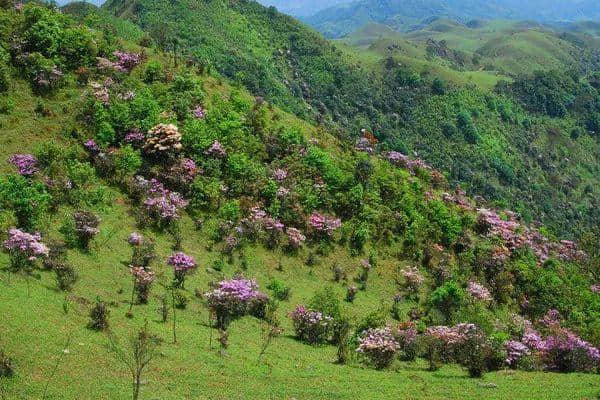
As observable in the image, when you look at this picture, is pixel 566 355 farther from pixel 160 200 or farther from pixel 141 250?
pixel 160 200

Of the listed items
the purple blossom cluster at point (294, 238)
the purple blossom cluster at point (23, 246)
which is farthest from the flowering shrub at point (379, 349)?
the purple blossom cluster at point (23, 246)

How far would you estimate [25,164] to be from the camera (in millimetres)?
35156

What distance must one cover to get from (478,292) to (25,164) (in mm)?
31568

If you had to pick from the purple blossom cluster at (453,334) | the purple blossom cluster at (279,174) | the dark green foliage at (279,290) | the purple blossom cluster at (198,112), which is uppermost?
the purple blossom cluster at (198,112)

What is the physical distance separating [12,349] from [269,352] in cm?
1111

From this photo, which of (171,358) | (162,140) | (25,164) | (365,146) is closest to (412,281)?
(365,146)

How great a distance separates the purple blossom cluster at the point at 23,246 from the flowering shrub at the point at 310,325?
41.9 ft

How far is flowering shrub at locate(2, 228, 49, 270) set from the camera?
25.5 meters

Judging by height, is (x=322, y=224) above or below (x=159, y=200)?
below

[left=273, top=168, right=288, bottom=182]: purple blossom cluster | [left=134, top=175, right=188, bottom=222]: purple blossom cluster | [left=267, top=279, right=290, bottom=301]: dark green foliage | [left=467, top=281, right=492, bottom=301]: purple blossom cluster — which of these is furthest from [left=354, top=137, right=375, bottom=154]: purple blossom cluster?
[left=267, top=279, right=290, bottom=301]: dark green foliage

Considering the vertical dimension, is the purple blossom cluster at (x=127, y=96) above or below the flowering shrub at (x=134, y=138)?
above

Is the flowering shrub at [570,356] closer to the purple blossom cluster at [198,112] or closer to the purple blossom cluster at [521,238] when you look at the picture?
the purple blossom cluster at [521,238]

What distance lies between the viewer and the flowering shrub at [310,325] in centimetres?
2995

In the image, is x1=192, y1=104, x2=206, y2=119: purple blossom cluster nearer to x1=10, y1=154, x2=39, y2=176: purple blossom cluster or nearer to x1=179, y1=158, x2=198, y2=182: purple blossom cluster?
x1=179, y1=158, x2=198, y2=182: purple blossom cluster
